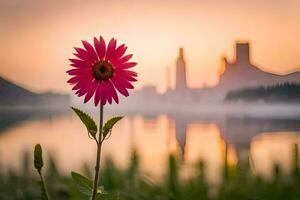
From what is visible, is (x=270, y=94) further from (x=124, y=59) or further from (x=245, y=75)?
(x=124, y=59)

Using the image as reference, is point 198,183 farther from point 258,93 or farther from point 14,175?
point 14,175

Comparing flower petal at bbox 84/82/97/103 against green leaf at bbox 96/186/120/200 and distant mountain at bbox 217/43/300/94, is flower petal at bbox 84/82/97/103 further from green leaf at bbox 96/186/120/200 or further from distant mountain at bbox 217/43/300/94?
distant mountain at bbox 217/43/300/94

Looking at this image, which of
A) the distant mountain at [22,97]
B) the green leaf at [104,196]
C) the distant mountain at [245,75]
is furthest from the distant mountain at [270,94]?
the green leaf at [104,196]

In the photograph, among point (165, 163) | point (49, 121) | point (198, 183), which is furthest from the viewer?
point (49, 121)

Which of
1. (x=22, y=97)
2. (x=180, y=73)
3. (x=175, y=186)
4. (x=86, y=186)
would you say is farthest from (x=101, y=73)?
(x=22, y=97)

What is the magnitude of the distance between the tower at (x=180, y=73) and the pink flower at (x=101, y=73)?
3.16 ft

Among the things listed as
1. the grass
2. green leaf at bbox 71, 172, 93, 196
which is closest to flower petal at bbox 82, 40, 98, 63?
green leaf at bbox 71, 172, 93, 196

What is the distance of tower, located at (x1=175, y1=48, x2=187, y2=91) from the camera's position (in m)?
1.77

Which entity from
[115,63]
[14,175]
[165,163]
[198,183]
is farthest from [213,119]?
[115,63]

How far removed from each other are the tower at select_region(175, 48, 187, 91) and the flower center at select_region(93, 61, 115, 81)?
99 cm

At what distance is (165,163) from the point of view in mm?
1729

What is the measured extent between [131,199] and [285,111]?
665 mm

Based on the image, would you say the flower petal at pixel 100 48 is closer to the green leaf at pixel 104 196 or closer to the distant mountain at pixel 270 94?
the green leaf at pixel 104 196

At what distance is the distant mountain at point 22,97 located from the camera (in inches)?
72.3
